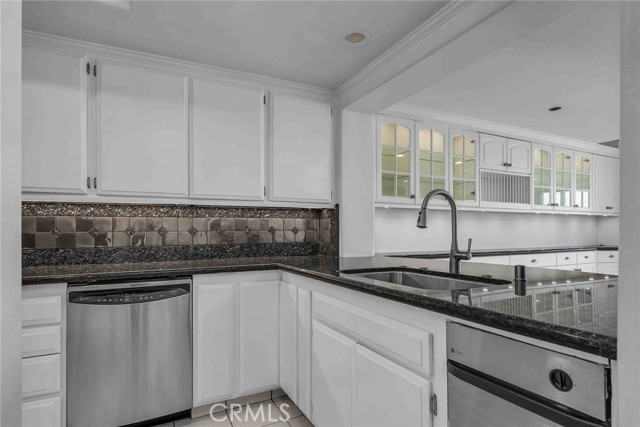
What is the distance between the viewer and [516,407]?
2.76ft

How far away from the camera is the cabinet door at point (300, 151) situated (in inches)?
110

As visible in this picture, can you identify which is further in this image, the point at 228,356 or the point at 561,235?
the point at 561,235

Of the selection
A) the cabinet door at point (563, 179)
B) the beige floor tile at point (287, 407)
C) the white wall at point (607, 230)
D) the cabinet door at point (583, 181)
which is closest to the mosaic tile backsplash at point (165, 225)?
the beige floor tile at point (287, 407)

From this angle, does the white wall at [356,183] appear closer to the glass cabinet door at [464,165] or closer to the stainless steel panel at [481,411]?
the glass cabinet door at [464,165]

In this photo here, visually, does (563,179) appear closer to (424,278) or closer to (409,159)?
(409,159)

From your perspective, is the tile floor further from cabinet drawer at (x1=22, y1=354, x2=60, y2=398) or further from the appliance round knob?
the appliance round knob

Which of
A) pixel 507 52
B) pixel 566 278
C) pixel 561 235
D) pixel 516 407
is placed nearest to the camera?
pixel 516 407

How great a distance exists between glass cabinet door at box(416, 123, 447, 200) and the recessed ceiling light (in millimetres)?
1513

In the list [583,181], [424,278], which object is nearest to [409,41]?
[424,278]

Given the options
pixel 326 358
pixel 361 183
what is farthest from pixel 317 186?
pixel 326 358

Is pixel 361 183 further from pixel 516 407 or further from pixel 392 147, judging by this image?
pixel 516 407

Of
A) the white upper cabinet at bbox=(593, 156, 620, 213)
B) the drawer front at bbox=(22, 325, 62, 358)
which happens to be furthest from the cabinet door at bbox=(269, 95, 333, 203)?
the white upper cabinet at bbox=(593, 156, 620, 213)

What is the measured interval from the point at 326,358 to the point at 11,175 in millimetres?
1476

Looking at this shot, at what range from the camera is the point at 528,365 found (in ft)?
2.68
